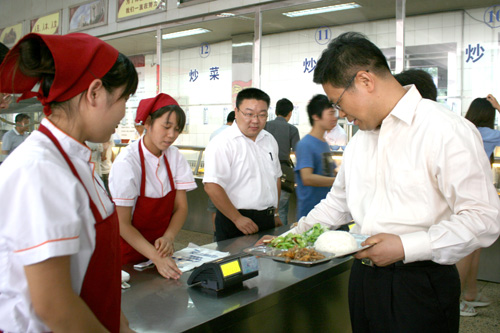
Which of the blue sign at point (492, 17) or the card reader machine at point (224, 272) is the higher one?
the blue sign at point (492, 17)

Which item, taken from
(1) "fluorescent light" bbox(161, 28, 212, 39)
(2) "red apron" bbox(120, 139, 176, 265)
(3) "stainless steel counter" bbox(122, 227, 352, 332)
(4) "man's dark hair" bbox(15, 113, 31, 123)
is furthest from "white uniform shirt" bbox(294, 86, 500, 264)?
(4) "man's dark hair" bbox(15, 113, 31, 123)

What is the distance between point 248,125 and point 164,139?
925 mm

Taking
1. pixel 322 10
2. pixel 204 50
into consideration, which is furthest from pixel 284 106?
pixel 204 50

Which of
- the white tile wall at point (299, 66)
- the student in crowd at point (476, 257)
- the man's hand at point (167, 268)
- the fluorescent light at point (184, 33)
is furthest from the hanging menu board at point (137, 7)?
the man's hand at point (167, 268)

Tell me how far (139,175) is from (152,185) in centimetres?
10

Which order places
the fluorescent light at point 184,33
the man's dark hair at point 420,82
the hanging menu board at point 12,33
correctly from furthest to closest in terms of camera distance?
the hanging menu board at point 12,33 → the fluorescent light at point 184,33 → the man's dark hair at point 420,82

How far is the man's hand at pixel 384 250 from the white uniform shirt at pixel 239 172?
1.65 meters

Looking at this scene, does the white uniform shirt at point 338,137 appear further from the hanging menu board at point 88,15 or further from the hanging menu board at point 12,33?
the hanging menu board at point 12,33

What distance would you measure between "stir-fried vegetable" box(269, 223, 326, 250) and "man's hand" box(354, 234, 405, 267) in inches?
19.1

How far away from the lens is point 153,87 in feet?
23.9

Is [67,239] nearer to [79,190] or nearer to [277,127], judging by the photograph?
[79,190]

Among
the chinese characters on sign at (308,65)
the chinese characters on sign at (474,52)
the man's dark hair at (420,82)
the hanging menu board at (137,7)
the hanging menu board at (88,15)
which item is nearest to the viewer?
the man's dark hair at (420,82)

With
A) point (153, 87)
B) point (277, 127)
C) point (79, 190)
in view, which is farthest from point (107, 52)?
point (153, 87)

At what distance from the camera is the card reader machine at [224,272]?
166 cm
